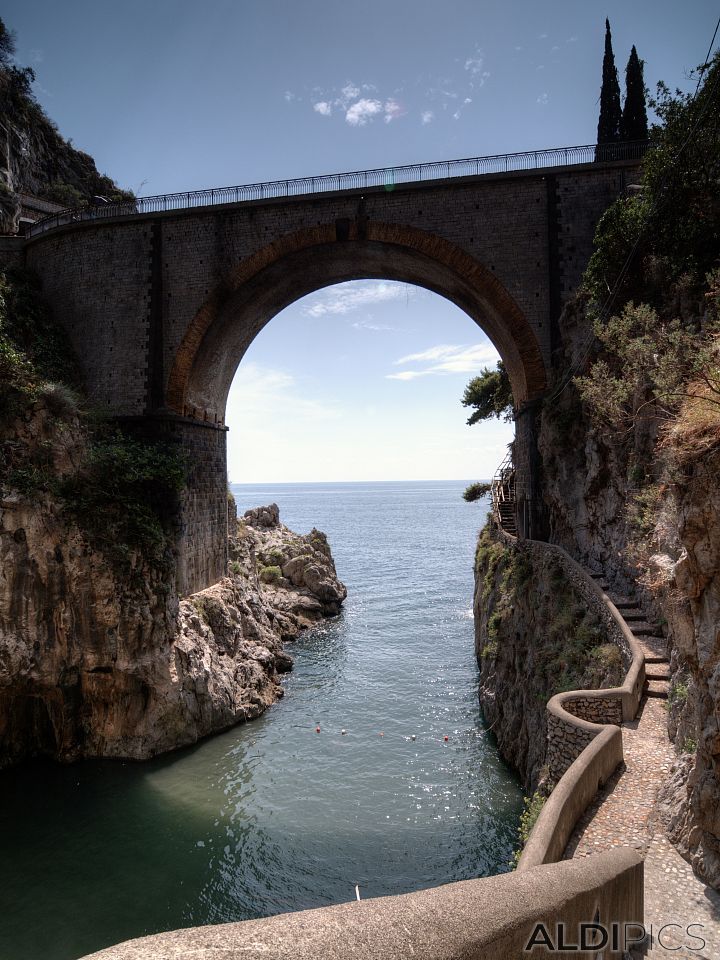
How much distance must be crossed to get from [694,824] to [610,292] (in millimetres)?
12311

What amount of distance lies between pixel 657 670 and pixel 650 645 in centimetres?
92

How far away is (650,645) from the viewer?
11297 mm

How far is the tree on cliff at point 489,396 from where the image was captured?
26922 millimetres

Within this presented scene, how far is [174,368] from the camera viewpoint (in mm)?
19344

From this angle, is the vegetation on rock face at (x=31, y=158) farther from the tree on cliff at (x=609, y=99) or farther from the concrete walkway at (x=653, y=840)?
the concrete walkway at (x=653, y=840)

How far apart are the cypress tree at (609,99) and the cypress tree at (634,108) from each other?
1.15 ft

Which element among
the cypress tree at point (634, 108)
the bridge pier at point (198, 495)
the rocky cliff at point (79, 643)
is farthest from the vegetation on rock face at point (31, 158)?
the cypress tree at point (634, 108)

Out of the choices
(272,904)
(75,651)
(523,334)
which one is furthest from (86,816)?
(523,334)

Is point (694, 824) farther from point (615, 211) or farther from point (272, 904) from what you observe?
point (615, 211)

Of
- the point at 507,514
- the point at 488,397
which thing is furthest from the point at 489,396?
the point at 507,514

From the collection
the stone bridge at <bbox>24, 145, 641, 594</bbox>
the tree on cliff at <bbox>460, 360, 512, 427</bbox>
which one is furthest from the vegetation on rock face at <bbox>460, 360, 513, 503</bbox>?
the stone bridge at <bbox>24, 145, 641, 594</bbox>

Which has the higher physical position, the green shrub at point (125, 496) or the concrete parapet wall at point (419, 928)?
the green shrub at point (125, 496)

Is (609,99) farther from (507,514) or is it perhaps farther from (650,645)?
Result: (650,645)

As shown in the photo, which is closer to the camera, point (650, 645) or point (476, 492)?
point (650, 645)
